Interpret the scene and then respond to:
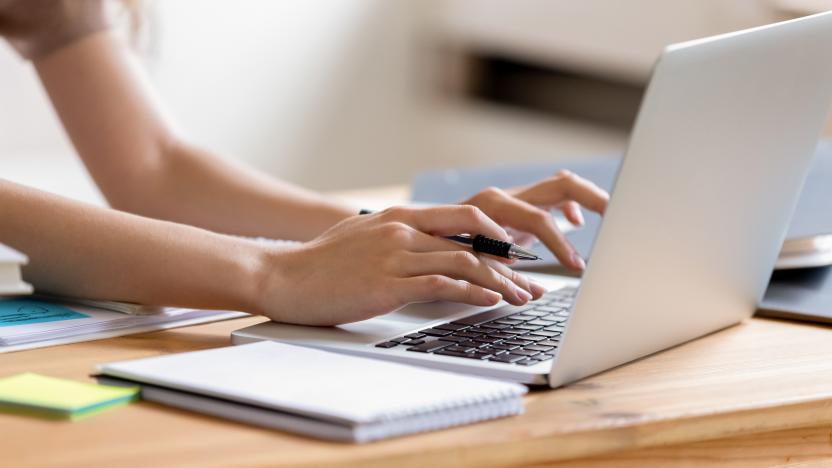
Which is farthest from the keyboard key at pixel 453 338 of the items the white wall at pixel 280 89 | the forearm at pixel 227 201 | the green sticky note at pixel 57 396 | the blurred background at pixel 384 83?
the white wall at pixel 280 89

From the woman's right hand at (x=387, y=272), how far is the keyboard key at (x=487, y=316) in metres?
0.03

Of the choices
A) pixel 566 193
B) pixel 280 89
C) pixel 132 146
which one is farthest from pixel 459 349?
pixel 280 89

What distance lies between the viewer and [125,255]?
92 cm

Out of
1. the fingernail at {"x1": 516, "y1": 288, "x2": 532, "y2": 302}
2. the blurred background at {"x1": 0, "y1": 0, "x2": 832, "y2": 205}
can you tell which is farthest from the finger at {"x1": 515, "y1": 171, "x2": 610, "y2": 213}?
the blurred background at {"x1": 0, "y1": 0, "x2": 832, "y2": 205}

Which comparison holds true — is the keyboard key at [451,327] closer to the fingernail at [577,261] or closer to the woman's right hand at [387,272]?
the woman's right hand at [387,272]

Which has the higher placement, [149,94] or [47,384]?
[149,94]

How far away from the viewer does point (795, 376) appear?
0.83 metres

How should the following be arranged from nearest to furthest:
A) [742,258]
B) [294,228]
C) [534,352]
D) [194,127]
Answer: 1. [534,352]
2. [742,258]
3. [294,228]
4. [194,127]

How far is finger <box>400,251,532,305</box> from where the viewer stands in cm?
87

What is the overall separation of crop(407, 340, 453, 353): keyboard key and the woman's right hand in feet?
0.12

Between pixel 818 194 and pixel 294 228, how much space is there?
1.91 feet

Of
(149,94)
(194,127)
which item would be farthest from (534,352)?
(194,127)

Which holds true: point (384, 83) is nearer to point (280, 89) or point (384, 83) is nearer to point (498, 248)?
point (280, 89)

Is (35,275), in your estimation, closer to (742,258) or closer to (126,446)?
(126,446)
